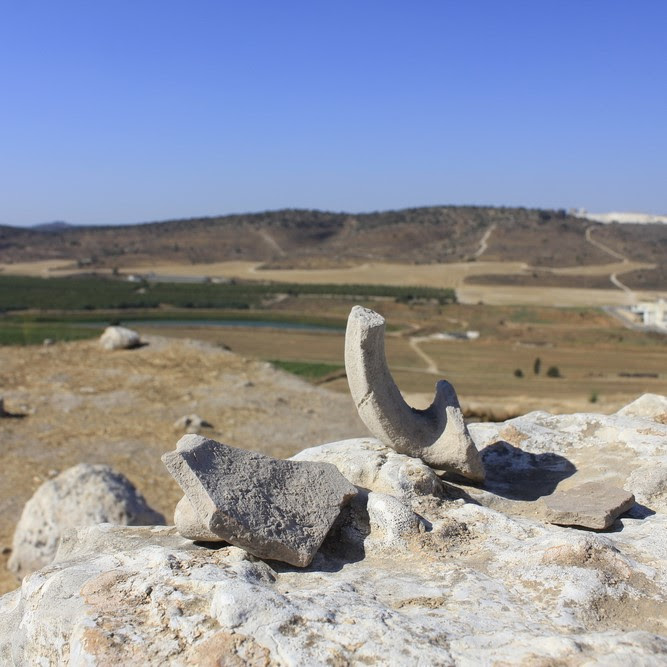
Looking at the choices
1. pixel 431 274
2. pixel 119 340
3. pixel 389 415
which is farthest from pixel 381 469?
pixel 431 274

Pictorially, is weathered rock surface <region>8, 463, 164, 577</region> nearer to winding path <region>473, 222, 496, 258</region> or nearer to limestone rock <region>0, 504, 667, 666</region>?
limestone rock <region>0, 504, 667, 666</region>

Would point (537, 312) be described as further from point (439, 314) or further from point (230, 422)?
point (230, 422)

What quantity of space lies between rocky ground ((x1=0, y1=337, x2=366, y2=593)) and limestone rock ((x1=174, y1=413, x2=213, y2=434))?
22 cm

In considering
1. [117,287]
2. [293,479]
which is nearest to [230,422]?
[293,479]

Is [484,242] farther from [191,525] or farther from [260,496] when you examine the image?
[191,525]

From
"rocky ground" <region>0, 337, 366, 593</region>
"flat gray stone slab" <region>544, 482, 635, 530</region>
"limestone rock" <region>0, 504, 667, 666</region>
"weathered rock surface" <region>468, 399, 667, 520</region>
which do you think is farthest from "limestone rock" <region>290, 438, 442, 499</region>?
"rocky ground" <region>0, 337, 366, 593</region>

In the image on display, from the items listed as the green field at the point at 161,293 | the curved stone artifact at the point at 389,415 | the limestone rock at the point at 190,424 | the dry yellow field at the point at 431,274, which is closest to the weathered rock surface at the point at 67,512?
the curved stone artifact at the point at 389,415

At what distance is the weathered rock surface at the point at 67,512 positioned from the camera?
39.8 feet

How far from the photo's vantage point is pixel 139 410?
73.6 ft

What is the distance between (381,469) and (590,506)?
1829mm

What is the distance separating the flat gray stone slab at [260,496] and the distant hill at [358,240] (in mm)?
106212

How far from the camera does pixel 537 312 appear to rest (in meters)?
70.9

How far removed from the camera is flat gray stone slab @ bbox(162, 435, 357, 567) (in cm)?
552

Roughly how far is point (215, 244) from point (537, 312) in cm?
7546
